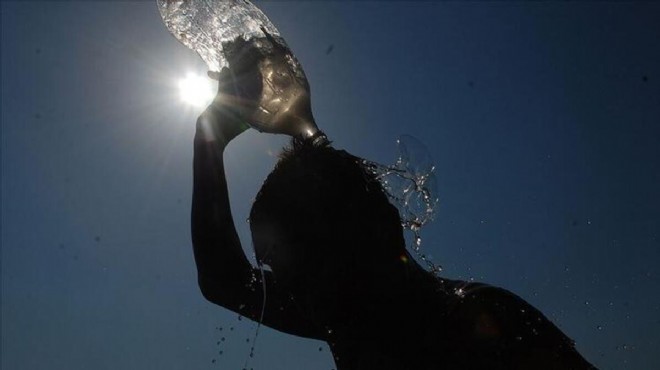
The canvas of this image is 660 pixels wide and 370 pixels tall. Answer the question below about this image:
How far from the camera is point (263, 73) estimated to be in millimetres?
2725

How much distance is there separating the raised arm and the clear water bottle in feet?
0.47

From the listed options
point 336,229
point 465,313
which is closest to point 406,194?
point 336,229

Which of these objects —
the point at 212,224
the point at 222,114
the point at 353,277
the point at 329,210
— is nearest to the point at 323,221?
the point at 329,210

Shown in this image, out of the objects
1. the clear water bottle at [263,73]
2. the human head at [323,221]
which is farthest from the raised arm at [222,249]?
the human head at [323,221]

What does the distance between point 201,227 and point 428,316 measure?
1188 mm

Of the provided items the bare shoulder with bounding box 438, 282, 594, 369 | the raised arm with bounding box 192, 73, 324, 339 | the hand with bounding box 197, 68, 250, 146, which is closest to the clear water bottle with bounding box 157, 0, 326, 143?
the hand with bounding box 197, 68, 250, 146

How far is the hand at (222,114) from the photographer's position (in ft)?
8.75

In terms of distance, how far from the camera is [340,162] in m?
2.26

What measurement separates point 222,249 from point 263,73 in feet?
3.03

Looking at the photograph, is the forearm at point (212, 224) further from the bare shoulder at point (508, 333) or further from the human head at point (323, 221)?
the bare shoulder at point (508, 333)

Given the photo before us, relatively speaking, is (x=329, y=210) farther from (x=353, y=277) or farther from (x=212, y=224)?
(x=212, y=224)

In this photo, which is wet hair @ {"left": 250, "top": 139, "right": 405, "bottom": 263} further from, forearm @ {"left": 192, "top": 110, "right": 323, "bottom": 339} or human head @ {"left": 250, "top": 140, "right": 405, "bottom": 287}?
forearm @ {"left": 192, "top": 110, "right": 323, "bottom": 339}

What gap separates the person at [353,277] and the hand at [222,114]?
81 millimetres

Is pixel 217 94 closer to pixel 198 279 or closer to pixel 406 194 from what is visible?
pixel 198 279
